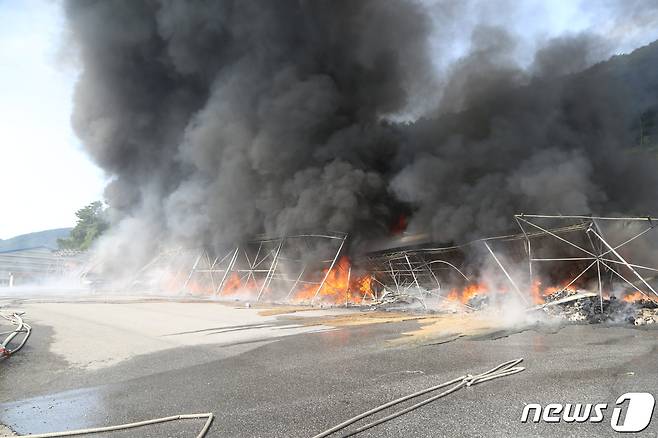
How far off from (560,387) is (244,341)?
6.27m

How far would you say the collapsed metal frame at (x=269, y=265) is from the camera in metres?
21.1

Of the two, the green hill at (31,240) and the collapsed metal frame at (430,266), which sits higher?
the green hill at (31,240)

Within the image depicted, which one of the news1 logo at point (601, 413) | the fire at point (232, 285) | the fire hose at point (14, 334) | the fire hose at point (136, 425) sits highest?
the fire hose at point (14, 334)

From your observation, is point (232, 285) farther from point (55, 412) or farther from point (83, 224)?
point (83, 224)

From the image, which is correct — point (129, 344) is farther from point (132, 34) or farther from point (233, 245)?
point (132, 34)

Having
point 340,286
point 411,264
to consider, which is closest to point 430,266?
point 411,264

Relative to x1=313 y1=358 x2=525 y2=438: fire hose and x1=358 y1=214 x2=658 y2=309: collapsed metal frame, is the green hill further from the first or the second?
x1=313 y1=358 x2=525 y2=438: fire hose

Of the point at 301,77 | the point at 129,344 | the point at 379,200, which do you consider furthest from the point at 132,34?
the point at 129,344

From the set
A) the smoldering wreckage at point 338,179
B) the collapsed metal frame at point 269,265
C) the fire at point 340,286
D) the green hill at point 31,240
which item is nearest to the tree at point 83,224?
the green hill at point 31,240

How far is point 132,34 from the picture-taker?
3150cm

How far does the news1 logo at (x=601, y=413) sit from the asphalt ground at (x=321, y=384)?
78 mm

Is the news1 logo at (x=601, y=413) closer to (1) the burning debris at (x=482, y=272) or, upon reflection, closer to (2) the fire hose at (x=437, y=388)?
(2) the fire hose at (x=437, y=388)

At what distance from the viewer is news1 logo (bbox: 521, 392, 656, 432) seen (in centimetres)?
432

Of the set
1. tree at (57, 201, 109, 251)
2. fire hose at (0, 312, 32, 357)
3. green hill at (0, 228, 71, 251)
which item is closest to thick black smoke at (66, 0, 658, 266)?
fire hose at (0, 312, 32, 357)
